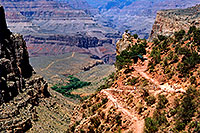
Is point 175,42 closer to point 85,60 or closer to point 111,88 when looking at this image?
point 111,88

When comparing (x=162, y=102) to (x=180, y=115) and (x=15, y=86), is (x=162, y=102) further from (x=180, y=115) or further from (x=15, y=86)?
(x=15, y=86)

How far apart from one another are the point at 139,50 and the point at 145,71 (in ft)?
18.3

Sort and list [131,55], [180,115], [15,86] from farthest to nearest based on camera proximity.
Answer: [15,86] → [131,55] → [180,115]

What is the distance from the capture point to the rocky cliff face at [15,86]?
3759cm

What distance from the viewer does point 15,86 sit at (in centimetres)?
4319

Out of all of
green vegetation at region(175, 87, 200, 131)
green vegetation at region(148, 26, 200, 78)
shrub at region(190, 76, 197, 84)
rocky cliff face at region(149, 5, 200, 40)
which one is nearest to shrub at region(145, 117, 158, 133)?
green vegetation at region(175, 87, 200, 131)

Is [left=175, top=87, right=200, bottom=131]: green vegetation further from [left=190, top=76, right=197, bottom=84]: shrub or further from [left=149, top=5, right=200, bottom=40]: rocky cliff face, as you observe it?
[left=149, top=5, right=200, bottom=40]: rocky cliff face

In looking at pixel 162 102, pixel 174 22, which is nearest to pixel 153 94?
pixel 162 102

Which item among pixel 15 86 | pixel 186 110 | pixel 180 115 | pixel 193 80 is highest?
pixel 193 80

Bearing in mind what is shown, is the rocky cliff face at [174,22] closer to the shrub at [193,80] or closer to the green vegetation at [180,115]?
the shrub at [193,80]

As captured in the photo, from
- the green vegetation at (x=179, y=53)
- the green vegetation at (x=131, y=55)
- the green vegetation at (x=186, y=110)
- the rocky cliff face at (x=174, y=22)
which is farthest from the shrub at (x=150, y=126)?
the rocky cliff face at (x=174, y=22)

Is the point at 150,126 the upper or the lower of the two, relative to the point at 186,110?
lower

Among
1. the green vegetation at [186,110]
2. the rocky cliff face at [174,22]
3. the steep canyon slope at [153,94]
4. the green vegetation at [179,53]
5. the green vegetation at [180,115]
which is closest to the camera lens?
the green vegetation at [180,115]

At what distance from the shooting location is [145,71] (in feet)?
110
